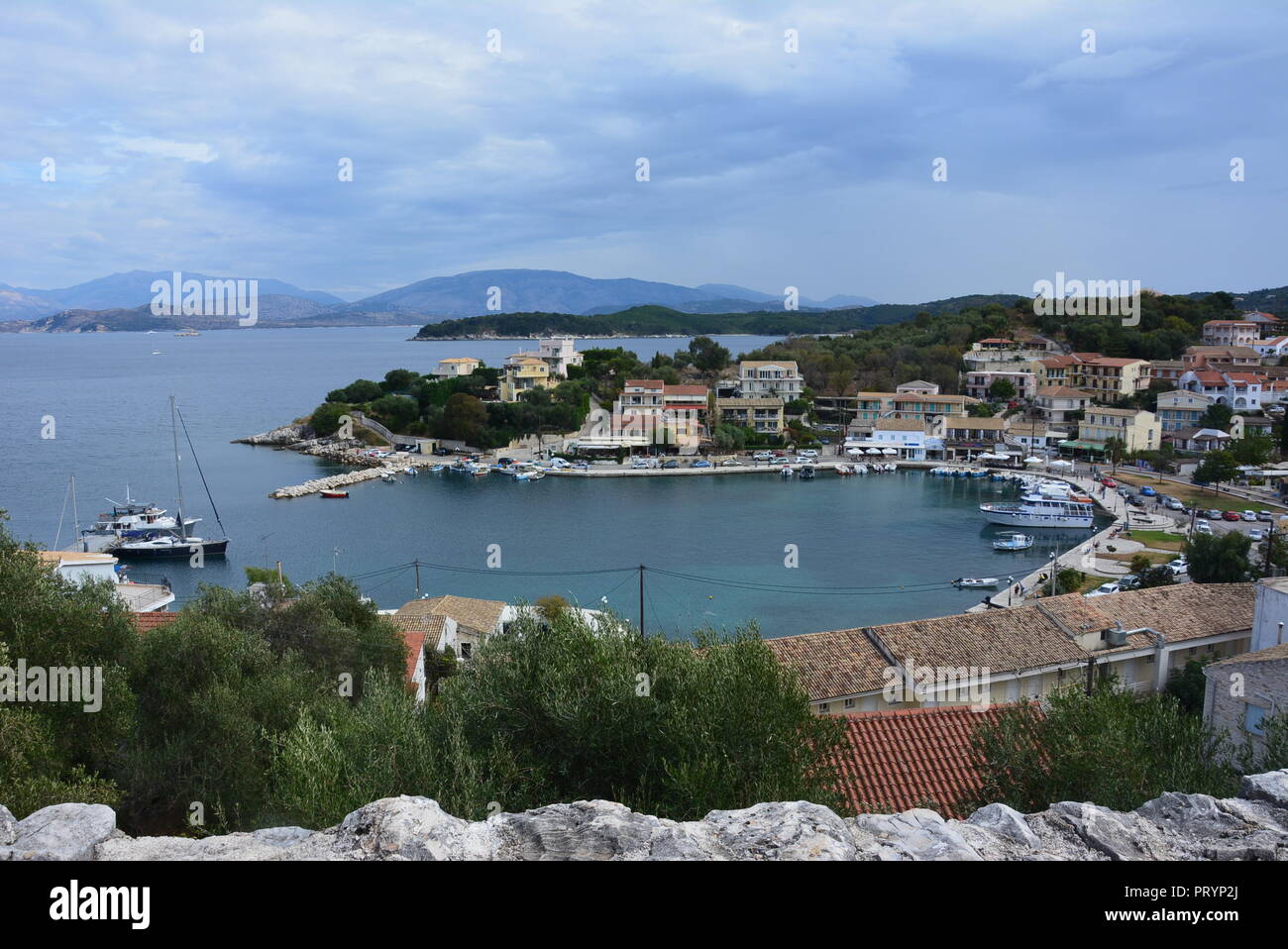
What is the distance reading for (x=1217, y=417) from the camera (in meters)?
44.3

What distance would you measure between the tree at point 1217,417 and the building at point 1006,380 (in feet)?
33.8

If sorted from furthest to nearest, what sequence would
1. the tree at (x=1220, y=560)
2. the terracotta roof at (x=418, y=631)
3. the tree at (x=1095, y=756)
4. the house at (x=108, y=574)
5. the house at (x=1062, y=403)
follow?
the house at (x=1062, y=403) < the tree at (x=1220, y=560) < the house at (x=108, y=574) < the terracotta roof at (x=418, y=631) < the tree at (x=1095, y=756)

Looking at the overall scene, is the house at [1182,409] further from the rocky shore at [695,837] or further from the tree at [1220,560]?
the rocky shore at [695,837]

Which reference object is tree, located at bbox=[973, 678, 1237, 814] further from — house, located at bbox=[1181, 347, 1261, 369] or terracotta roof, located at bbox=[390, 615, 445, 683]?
house, located at bbox=[1181, 347, 1261, 369]

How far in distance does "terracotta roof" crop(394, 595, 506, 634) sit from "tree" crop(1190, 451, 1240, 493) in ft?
105

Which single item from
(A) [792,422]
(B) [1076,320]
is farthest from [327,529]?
(B) [1076,320]

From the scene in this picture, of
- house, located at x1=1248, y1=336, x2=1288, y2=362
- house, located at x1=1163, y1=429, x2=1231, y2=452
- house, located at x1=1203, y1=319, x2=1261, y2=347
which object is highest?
house, located at x1=1203, y1=319, x2=1261, y2=347

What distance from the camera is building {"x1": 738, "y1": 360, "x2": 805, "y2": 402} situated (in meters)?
55.1

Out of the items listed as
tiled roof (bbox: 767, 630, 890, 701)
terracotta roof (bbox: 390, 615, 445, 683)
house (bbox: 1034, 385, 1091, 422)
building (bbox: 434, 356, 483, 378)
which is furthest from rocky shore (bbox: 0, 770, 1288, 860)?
building (bbox: 434, 356, 483, 378)

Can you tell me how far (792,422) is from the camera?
171 feet

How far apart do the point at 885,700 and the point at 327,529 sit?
2568 centimetres

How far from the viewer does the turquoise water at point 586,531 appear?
25047mm

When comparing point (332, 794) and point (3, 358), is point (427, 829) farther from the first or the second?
point (3, 358)

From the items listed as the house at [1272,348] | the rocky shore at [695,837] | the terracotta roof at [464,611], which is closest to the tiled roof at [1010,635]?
the terracotta roof at [464,611]
